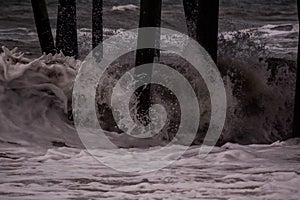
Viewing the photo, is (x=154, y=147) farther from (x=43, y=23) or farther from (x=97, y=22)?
(x=97, y=22)

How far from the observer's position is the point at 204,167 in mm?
4535

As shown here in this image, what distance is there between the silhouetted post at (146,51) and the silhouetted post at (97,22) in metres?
3.70

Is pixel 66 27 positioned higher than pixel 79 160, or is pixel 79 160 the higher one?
pixel 66 27

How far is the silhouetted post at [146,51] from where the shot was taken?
271 inches

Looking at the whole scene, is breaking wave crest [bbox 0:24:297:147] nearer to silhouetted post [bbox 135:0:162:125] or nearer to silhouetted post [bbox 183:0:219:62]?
silhouetted post [bbox 135:0:162:125]

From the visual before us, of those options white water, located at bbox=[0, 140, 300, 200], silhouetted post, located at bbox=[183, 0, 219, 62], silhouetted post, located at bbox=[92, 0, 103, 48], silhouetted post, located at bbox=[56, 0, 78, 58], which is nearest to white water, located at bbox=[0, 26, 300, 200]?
white water, located at bbox=[0, 140, 300, 200]

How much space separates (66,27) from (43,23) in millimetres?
592

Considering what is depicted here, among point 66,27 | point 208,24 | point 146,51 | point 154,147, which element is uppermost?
point 208,24

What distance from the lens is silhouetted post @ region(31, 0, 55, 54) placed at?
9266 mm

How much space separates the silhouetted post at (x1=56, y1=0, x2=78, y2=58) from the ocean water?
1.58 metres

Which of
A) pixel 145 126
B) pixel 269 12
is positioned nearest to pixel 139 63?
pixel 145 126

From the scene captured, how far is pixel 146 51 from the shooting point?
704 centimetres

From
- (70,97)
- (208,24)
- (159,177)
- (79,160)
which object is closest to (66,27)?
(70,97)

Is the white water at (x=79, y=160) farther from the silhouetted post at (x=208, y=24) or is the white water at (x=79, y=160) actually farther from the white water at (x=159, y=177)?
the silhouetted post at (x=208, y=24)
